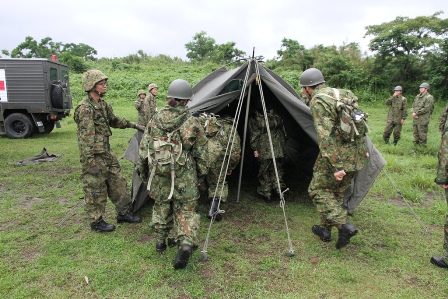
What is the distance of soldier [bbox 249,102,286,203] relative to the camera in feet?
17.6

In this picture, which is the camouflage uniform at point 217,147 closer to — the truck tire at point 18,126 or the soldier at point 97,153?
the soldier at point 97,153

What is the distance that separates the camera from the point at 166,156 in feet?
11.5

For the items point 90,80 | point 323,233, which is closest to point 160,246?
point 323,233

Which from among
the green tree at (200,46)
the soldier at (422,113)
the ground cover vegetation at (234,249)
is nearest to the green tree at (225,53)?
the green tree at (200,46)

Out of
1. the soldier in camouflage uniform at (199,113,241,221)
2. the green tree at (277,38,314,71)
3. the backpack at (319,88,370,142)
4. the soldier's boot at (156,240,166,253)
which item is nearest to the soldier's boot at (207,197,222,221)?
the soldier in camouflage uniform at (199,113,241,221)

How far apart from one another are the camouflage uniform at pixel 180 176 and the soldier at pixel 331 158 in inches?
50.6

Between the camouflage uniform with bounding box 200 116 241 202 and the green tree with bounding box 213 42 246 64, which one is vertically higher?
the green tree with bounding box 213 42 246 64

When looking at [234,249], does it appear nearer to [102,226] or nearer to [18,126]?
[102,226]

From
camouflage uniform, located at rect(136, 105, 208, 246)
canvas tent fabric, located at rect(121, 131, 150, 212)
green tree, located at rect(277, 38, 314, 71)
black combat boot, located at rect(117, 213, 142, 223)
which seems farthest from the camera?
green tree, located at rect(277, 38, 314, 71)

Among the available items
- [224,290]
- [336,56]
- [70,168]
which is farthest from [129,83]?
[224,290]

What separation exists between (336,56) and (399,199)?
54.2 ft

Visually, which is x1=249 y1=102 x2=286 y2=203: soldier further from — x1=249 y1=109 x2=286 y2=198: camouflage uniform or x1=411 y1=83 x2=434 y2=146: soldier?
x1=411 y1=83 x2=434 y2=146: soldier

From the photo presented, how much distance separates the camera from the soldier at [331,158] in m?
3.73

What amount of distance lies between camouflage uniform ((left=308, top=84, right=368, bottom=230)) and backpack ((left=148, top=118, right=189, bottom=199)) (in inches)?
58.5
